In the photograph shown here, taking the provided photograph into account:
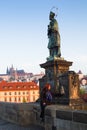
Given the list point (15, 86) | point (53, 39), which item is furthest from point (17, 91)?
point (53, 39)

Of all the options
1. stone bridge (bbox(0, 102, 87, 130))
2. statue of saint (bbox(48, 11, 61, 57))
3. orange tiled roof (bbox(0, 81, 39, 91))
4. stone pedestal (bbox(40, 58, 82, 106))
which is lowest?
stone bridge (bbox(0, 102, 87, 130))

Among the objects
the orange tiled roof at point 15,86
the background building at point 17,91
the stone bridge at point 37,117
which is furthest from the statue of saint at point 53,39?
the orange tiled roof at point 15,86

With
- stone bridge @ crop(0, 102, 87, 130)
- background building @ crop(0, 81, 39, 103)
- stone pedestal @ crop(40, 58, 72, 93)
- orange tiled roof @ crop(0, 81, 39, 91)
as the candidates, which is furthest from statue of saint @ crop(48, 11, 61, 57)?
orange tiled roof @ crop(0, 81, 39, 91)

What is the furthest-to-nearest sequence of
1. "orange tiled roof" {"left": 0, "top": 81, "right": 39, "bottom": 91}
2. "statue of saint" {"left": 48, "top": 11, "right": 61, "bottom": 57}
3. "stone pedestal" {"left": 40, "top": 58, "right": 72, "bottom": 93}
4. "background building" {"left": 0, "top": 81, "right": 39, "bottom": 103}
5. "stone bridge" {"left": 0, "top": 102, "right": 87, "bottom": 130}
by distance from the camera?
1. "background building" {"left": 0, "top": 81, "right": 39, "bottom": 103}
2. "orange tiled roof" {"left": 0, "top": 81, "right": 39, "bottom": 91}
3. "statue of saint" {"left": 48, "top": 11, "right": 61, "bottom": 57}
4. "stone pedestal" {"left": 40, "top": 58, "right": 72, "bottom": 93}
5. "stone bridge" {"left": 0, "top": 102, "right": 87, "bottom": 130}

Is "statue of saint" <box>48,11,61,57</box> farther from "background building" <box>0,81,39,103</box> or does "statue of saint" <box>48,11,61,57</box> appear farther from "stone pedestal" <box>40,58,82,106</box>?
"background building" <box>0,81,39,103</box>

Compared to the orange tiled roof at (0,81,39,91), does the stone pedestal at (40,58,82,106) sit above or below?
below

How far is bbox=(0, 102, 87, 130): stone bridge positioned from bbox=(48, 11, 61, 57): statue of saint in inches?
95.4

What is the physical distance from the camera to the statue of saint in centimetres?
1095

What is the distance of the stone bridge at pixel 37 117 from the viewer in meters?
4.96

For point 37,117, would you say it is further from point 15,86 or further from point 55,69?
point 15,86

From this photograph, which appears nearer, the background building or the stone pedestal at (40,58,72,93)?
the stone pedestal at (40,58,72,93)

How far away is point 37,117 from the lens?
8805 mm

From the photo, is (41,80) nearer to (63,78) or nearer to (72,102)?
(63,78)

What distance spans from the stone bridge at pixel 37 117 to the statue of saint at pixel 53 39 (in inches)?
95.4
